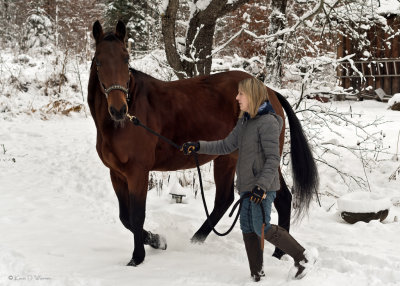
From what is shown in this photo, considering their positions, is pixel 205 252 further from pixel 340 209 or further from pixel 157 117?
pixel 340 209

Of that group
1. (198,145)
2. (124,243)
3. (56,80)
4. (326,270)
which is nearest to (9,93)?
(56,80)

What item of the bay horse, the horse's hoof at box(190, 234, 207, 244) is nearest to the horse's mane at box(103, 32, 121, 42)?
the bay horse

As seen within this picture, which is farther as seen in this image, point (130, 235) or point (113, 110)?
point (130, 235)

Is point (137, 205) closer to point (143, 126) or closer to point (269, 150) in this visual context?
point (143, 126)

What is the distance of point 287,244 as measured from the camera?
10.3 ft

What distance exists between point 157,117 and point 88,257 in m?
1.46

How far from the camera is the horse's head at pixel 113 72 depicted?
3289mm

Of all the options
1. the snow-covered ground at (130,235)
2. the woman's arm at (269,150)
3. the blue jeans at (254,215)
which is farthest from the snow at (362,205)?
the woman's arm at (269,150)

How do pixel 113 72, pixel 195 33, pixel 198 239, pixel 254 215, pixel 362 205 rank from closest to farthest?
pixel 254 215
pixel 113 72
pixel 198 239
pixel 362 205
pixel 195 33

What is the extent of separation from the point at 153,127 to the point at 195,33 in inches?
127

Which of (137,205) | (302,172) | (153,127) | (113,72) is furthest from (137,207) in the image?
(302,172)

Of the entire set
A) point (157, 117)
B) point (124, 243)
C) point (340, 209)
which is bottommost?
point (124, 243)

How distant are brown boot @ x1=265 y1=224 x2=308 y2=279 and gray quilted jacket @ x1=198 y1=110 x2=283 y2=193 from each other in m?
0.33

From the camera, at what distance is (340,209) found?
520cm
